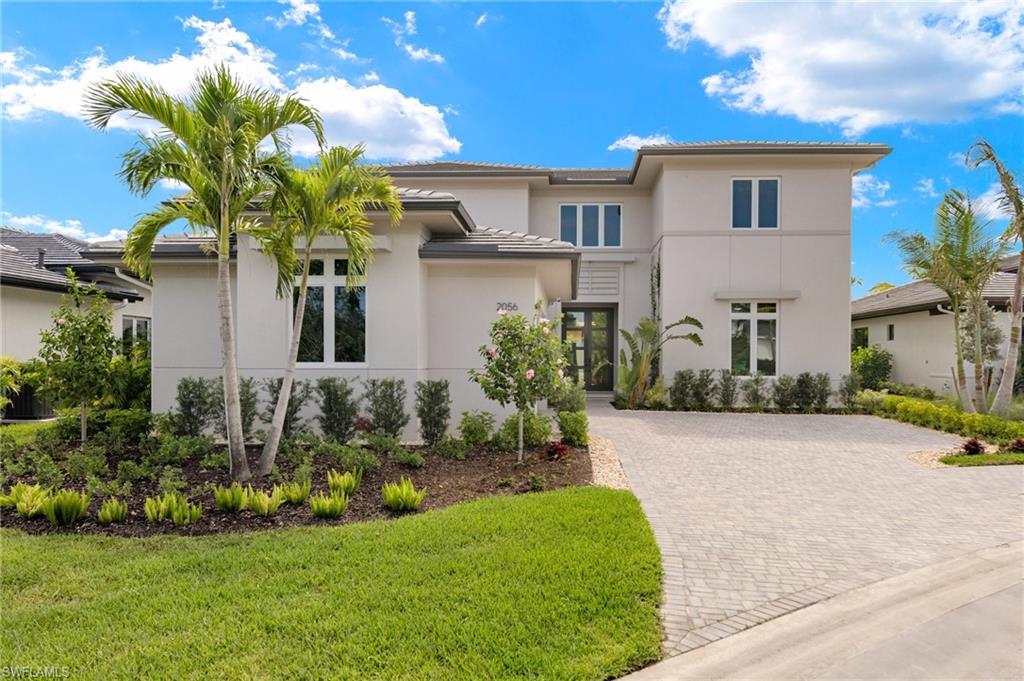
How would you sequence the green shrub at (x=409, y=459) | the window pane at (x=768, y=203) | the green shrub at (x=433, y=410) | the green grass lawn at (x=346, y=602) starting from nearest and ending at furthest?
the green grass lawn at (x=346, y=602), the green shrub at (x=409, y=459), the green shrub at (x=433, y=410), the window pane at (x=768, y=203)

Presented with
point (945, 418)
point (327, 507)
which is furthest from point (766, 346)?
point (327, 507)

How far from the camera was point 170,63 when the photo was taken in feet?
22.6

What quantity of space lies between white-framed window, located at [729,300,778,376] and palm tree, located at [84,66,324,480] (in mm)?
14297

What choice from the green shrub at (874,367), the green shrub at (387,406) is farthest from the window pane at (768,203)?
the green shrub at (387,406)

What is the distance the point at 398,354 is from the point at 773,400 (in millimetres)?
11970

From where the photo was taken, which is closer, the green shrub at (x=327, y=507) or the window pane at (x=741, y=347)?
the green shrub at (x=327, y=507)

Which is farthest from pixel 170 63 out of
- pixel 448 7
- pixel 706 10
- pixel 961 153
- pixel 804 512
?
pixel 961 153

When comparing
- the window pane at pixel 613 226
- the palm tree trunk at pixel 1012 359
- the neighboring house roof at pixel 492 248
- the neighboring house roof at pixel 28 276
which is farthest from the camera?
the window pane at pixel 613 226

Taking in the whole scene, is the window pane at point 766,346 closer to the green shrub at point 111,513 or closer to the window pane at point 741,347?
the window pane at point 741,347

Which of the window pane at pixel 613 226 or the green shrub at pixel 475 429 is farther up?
the window pane at pixel 613 226

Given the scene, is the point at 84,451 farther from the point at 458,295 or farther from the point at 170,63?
the point at 458,295

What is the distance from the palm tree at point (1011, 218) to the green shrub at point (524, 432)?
36.4 ft

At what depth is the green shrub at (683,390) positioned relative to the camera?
1661cm

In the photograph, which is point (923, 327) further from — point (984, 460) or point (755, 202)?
point (984, 460)
